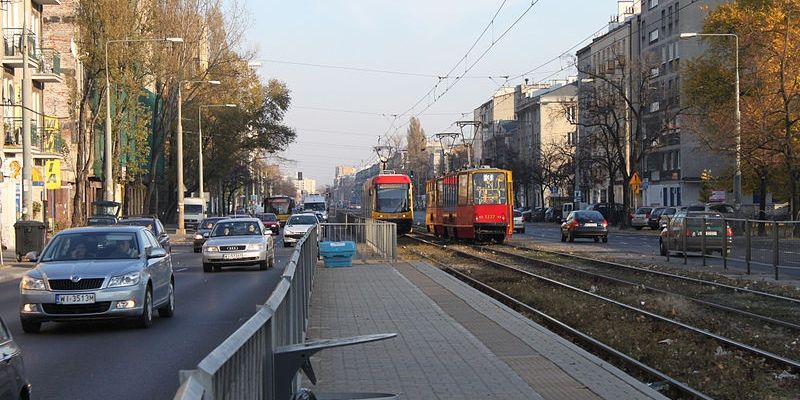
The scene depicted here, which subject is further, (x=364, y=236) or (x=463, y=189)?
(x=463, y=189)

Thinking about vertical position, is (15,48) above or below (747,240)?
above

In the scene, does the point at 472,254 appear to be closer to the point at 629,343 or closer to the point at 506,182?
the point at 506,182

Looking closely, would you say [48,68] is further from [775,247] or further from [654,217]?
[654,217]

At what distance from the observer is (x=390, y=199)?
54.7 meters

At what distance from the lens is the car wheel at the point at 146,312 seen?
15.0 m

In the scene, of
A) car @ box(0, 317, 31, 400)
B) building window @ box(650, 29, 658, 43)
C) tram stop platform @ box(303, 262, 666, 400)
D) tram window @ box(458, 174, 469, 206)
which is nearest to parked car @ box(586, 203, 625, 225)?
building window @ box(650, 29, 658, 43)

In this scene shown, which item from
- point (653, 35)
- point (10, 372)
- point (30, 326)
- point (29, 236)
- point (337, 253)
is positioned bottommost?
point (30, 326)

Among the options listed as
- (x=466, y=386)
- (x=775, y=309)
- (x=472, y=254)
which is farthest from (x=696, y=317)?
(x=472, y=254)

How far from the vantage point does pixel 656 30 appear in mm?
87750

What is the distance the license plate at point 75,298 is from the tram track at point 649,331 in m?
6.84

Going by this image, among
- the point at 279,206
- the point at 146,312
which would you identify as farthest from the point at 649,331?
the point at 279,206

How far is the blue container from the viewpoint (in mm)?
30594

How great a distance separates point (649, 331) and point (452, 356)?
471 cm

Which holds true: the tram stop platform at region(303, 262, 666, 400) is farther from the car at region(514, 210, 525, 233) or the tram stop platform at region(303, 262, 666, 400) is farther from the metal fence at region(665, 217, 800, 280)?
the car at region(514, 210, 525, 233)
